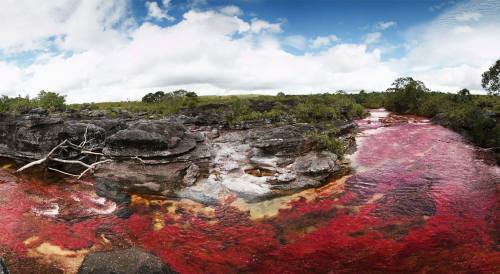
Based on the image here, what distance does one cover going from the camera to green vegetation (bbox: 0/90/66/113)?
80.0 meters

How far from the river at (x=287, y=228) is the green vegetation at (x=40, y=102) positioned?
2712 inches

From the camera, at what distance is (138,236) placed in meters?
15.5

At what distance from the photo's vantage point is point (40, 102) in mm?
88188

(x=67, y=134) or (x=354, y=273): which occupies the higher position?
(x=67, y=134)

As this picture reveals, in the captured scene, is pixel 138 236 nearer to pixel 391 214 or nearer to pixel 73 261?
pixel 73 261

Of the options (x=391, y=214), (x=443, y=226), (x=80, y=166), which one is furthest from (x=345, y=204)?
(x=80, y=166)

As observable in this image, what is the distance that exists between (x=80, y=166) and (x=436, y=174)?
27.8 meters

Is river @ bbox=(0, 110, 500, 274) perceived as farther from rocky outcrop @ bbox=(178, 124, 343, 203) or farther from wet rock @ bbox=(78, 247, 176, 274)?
wet rock @ bbox=(78, 247, 176, 274)

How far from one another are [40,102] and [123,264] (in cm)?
9366

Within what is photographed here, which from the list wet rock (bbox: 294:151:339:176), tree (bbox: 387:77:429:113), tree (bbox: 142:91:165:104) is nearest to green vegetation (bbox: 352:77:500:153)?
tree (bbox: 387:77:429:113)

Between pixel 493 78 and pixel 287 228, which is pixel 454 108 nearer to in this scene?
pixel 493 78

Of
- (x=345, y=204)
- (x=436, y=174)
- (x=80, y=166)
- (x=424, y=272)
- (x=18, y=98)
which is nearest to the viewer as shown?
(x=424, y=272)

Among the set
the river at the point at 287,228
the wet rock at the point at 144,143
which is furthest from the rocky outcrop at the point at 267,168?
the wet rock at the point at 144,143

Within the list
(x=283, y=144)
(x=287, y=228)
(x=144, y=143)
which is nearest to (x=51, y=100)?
(x=144, y=143)
